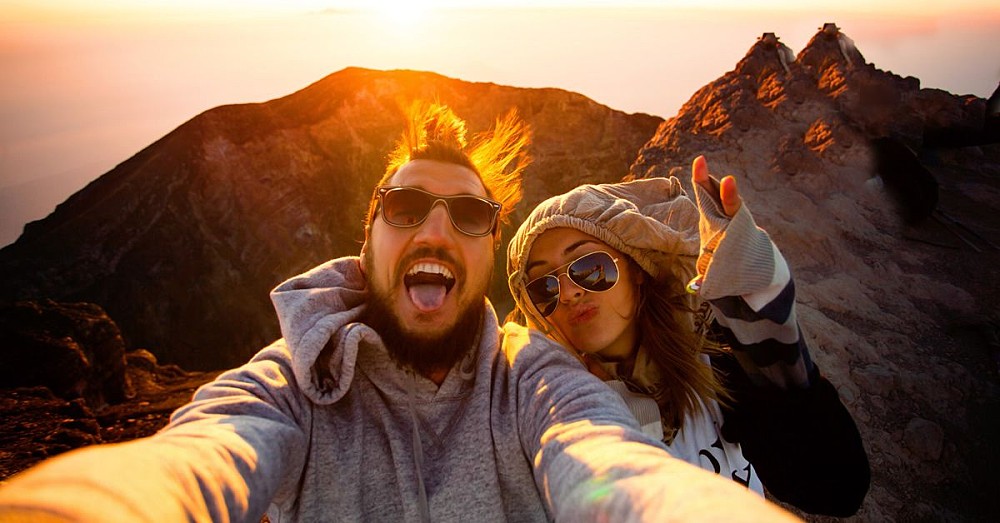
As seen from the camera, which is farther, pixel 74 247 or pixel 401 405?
pixel 74 247

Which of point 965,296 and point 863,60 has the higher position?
point 863,60

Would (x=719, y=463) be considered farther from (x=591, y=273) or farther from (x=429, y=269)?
(x=429, y=269)

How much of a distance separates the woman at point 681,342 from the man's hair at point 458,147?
0.36 meters

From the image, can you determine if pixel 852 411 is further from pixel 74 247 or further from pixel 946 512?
pixel 74 247

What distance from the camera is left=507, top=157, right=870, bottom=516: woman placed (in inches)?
78.0

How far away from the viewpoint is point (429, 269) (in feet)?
7.22

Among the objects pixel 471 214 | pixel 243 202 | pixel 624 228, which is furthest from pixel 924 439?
pixel 243 202

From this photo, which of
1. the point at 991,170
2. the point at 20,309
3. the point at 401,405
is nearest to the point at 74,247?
the point at 20,309

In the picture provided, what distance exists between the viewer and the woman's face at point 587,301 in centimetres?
255

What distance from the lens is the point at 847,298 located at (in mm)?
6289

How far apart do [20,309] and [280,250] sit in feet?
44.0

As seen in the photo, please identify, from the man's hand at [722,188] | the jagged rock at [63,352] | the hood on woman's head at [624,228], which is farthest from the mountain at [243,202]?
the man's hand at [722,188]

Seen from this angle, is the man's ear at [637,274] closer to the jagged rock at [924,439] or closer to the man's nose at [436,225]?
the man's nose at [436,225]

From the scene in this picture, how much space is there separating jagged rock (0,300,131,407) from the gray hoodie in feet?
19.3
